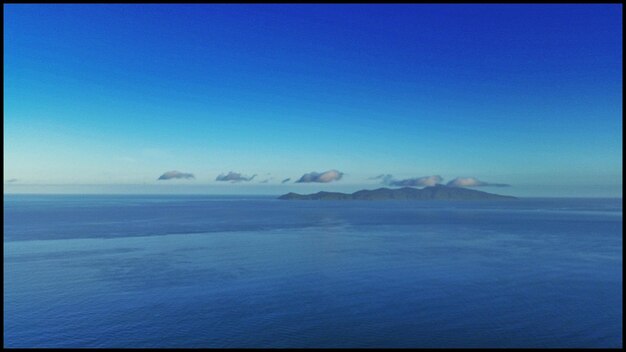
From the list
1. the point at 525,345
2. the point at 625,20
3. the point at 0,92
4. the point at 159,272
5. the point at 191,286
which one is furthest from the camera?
the point at 159,272

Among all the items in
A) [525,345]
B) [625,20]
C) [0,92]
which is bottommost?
[525,345]

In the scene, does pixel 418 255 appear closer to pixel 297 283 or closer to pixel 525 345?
pixel 297 283

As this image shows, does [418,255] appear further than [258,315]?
Yes

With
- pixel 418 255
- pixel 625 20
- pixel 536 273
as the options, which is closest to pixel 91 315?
pixel 625 20

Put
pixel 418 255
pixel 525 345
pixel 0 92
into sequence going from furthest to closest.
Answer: pixel 418 255 < pixel 525 345 < pixel 0 92

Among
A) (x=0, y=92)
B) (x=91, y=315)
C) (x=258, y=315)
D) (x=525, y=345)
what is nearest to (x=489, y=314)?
(x=525, y=345)

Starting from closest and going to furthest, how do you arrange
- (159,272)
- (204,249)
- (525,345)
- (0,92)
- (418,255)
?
1. (0,92)
2. (525,345)
3. (159,272)
4. (418,255)
5. (204,249)

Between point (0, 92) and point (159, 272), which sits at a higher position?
point (0, 92)

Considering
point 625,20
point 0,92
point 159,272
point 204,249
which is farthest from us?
point 204,249

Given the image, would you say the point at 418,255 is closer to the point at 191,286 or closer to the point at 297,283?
the point at 297,283
